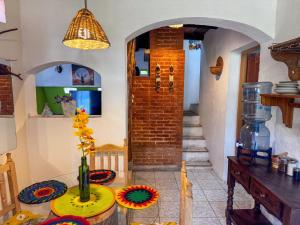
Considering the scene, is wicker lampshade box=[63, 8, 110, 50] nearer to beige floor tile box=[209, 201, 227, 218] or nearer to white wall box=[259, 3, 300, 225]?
white wall box=[259, 3, 300, 225]

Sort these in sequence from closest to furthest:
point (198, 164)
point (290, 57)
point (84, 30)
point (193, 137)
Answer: point (84, 30)
point (290, 57)
point (198, 164)
point (193, 137)

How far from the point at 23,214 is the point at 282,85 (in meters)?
2.38

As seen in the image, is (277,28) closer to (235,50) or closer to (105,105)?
(235,50)

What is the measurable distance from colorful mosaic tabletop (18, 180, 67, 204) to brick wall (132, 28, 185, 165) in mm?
2360

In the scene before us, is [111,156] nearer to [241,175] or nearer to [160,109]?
[241,175]

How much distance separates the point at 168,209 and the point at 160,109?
1833 millimetres

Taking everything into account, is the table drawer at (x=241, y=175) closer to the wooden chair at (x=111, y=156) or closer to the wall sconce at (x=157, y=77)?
the wooden chair at (x=111, y=156)

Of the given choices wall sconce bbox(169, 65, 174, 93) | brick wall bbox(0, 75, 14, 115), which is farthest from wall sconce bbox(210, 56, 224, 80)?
brick wall bbox(0, 75, 14, 115)

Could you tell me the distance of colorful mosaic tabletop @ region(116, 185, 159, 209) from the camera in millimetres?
1440

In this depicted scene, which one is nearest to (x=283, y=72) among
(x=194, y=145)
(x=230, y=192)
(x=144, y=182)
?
(x=230, y=192)

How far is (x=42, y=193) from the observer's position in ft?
5.12

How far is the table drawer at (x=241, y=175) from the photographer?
1.78 metres

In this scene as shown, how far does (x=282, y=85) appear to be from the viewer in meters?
1.68

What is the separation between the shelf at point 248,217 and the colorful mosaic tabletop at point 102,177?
133cm
